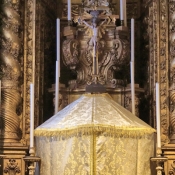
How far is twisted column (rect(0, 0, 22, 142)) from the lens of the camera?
4.29 metres

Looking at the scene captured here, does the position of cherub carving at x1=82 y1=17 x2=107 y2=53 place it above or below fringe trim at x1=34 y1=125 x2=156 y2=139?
above

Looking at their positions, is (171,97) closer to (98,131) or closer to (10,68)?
(98,131)

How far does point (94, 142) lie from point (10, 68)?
104 centimetres

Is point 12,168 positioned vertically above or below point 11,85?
below

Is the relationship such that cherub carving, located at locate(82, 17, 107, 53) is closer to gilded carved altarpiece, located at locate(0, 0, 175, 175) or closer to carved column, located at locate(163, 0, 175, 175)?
gilded carved altarpiece, located at locate(0, 0, 175, 175)

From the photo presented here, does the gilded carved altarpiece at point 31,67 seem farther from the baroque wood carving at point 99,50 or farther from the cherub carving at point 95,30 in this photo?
the cherub carving at point 95,30

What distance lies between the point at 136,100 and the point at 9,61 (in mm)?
1019

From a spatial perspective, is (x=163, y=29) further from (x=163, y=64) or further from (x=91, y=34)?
(x=91, y=34)

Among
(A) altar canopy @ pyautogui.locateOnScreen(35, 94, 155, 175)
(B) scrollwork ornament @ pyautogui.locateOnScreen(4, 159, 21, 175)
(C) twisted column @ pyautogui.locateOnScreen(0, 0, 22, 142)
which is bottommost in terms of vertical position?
(B) scrollwork ornament @ pyautogui.locateOnScreen(4, 159, 21, 175)

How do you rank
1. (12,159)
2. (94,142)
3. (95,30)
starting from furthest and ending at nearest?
(95,30) → (12,159) → (94,142)

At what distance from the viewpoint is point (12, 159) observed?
423 cm

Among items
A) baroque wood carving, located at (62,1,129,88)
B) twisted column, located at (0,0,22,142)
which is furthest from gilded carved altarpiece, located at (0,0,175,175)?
baroque wood carving, located at (62,1,129,88)

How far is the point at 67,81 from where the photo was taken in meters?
4.78

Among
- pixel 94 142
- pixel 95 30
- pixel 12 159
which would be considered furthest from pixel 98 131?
pixel 95 30
